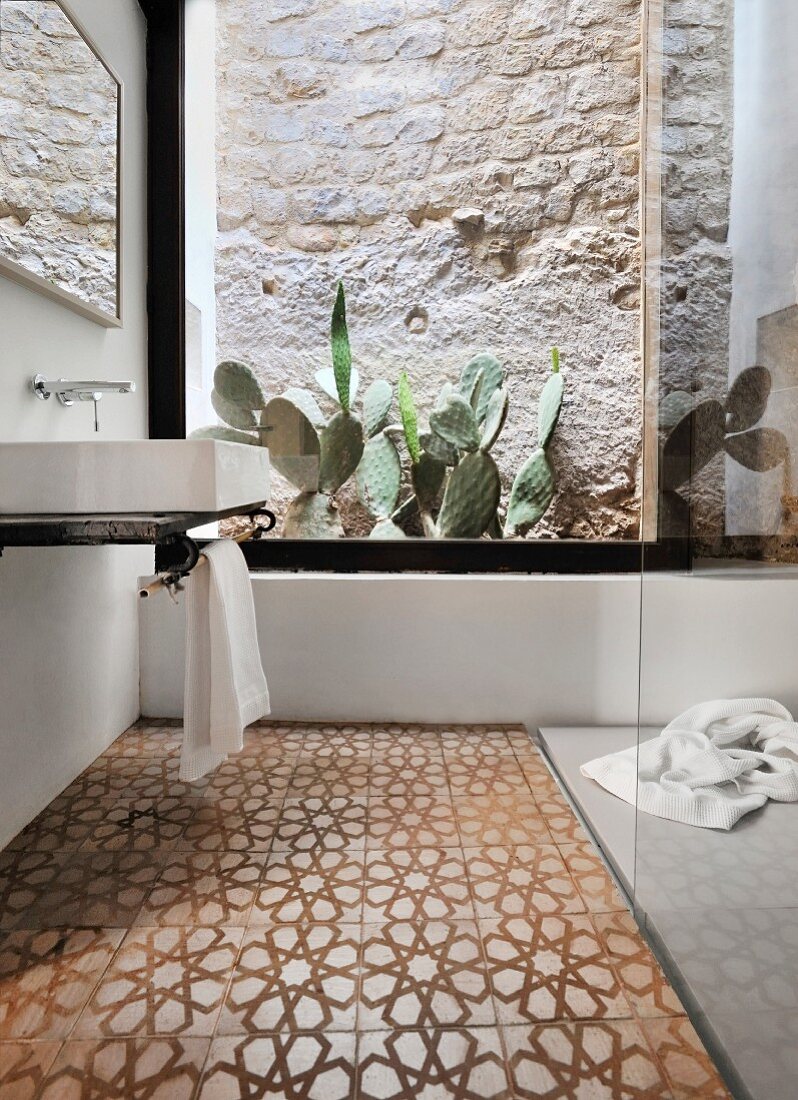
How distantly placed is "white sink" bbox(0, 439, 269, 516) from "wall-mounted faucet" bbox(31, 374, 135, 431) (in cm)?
37

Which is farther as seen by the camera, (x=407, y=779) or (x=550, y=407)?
(x=550, y=407)

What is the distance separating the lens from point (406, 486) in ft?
9.35

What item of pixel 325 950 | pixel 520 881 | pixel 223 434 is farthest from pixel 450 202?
pixel 325 950

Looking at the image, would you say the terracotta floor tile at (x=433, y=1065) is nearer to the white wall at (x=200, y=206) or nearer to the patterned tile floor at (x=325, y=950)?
the patterned tile floor at (x=325, y=950)

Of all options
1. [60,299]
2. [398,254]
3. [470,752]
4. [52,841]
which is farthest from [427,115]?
[52,841]

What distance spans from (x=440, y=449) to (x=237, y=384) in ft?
2.47

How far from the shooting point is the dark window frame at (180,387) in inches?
106

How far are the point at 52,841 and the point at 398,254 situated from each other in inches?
84.5

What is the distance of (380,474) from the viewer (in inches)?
110

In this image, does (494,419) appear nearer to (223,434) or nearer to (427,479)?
(427,479)

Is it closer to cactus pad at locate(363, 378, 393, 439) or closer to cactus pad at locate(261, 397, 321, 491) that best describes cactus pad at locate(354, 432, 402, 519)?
cactus pad at locate(363, 378, 393, 439)

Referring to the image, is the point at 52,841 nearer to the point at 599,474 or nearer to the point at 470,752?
the point at 470,752

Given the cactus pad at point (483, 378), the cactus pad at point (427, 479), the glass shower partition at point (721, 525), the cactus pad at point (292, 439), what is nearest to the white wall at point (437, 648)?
the cactus pad at point (427, 479)

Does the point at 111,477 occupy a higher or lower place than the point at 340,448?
lower
